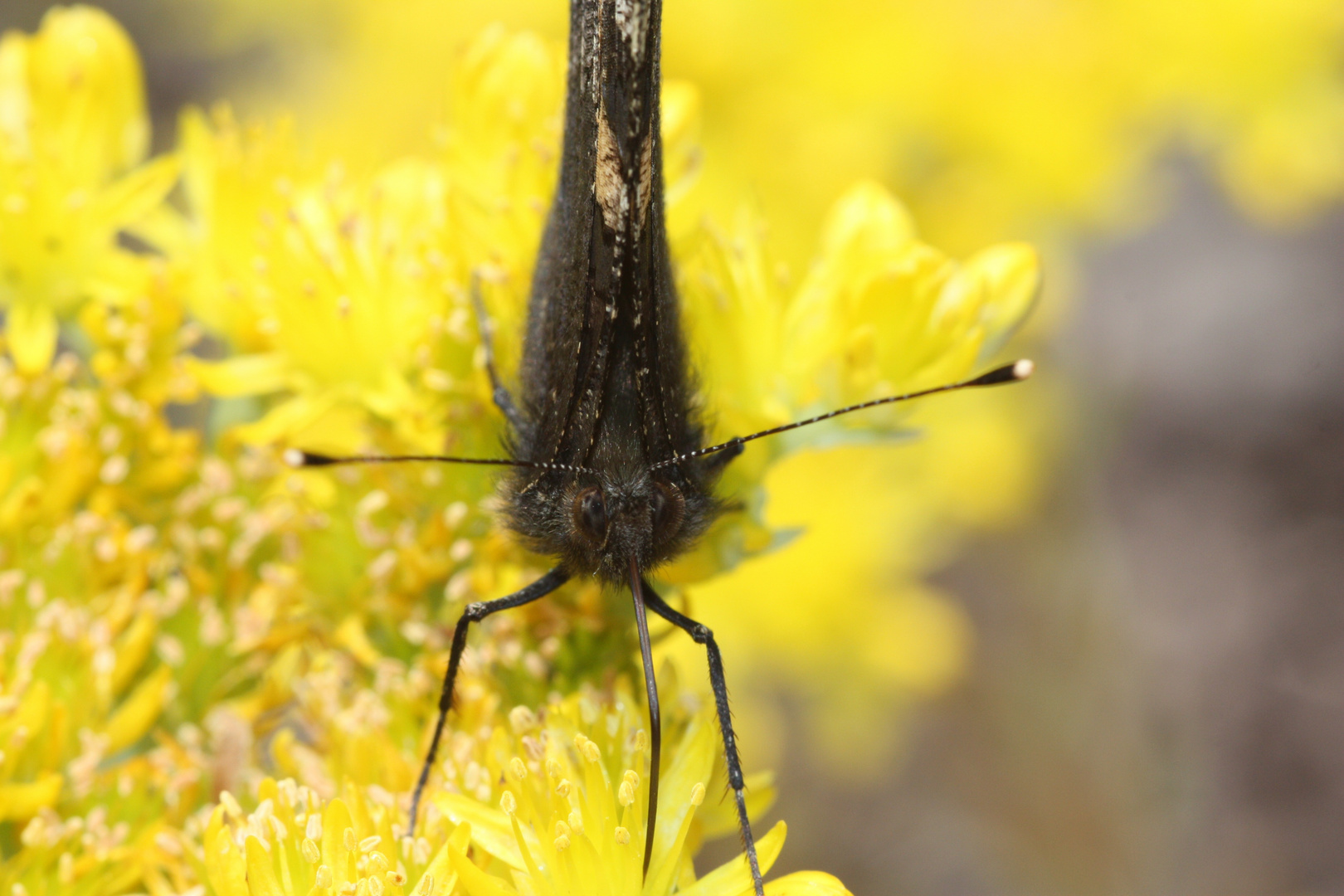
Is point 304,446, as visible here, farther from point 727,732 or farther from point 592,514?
point 727,732

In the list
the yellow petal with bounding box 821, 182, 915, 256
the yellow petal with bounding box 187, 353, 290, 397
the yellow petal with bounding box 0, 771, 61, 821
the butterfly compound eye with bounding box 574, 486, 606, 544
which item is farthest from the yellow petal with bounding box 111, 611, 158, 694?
the yellow petal with bounding box 821, 182, 915, 256

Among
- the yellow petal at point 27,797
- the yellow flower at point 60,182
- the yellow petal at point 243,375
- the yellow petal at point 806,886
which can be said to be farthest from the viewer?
the yellow flower at point 60,182

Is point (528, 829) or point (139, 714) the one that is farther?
point (139, 714)

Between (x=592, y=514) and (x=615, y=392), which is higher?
(x=615, y=392)

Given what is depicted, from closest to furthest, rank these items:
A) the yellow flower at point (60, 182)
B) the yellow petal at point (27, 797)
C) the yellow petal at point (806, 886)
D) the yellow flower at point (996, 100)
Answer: the yellow petal at point (806, 886) < the yellow petal at point (27, 797) < the yellow flower at point (60, 182) < the yellow flower at point (996, 100)

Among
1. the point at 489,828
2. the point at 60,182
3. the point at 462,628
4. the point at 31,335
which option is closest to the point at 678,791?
the point at 489,828

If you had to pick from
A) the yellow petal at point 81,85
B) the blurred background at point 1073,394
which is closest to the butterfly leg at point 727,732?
the blurred background at point 1073,394

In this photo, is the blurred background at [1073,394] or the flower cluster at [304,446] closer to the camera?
the flower cluster at [304,446]

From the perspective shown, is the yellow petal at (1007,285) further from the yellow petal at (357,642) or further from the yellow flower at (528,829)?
the yellow petal at (357,642)
